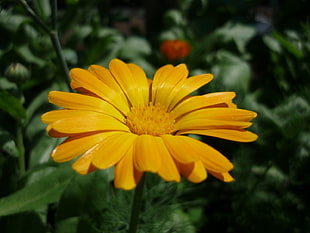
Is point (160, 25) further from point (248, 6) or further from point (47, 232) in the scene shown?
point (47, 232)

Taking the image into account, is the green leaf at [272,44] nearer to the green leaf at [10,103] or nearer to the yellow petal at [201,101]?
the yellow petal at [201,101]

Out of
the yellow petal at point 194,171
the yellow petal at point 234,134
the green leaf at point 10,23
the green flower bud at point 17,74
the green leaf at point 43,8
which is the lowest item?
the yellow petal at point 194,171

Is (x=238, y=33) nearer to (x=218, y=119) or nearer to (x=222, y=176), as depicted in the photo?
(x=218, y=119)

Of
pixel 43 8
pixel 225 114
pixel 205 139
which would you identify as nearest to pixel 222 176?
pixel 225 114

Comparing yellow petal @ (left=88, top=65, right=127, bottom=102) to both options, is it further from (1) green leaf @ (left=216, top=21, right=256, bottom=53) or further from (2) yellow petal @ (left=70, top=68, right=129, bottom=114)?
(1) green leaf @ (left=216, top=21, right=256, bottom=53)

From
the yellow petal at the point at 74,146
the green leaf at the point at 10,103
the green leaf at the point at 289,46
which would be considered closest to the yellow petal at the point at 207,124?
the yellow petal at the point at 74,146

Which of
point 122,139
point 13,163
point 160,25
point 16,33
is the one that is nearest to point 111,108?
point 122,139

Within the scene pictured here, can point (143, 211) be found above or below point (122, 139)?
below
